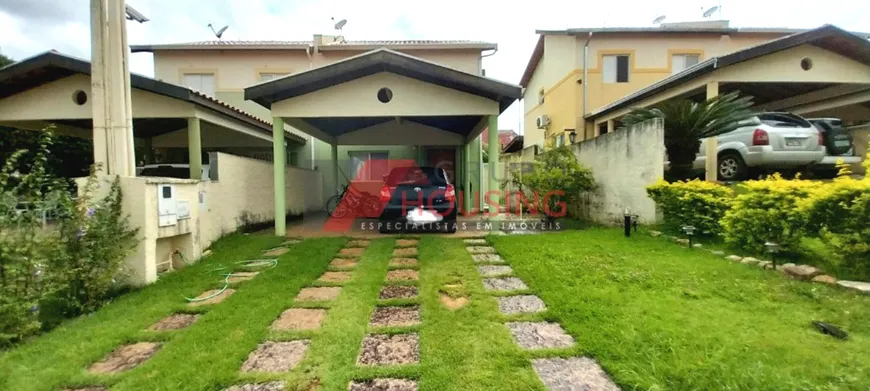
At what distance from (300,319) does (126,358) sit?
1279 mm

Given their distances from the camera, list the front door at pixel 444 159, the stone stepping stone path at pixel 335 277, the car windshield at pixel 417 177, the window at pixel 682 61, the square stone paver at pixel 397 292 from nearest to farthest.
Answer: the square stone paver at pixel 397 292 → the stone stepping stone path at pixel 335 277 → the car windshield at pixel 417 177 → the front door at pixel 444 159 → the window at pixel 682 61

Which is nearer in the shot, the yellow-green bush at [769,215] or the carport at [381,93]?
the yellow-green bush at [769,215]

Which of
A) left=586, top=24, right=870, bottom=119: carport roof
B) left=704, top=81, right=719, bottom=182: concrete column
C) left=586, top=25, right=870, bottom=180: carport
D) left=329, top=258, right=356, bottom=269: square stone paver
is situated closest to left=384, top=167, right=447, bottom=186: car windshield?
left=329, top=258, right=356, bottom=269: square stone paver

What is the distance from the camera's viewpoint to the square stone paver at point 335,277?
4.90 m

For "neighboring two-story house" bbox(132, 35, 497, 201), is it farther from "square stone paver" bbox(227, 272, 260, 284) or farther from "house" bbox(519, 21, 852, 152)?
"square stone paver" bbox(227, 272, 260, 284)

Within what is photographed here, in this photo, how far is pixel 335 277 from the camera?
16.6 feet

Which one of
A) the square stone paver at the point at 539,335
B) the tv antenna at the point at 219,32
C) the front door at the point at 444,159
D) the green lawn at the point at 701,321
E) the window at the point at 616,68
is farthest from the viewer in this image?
the tv antenna at the point at 219,32

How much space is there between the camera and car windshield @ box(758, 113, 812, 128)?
795 cm

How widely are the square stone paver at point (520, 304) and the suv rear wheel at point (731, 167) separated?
707cm

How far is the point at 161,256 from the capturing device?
5352 mm

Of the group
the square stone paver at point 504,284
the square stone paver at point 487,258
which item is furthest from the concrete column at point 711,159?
the square stone paver at point 504,284

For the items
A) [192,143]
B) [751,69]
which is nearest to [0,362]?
[192,143]

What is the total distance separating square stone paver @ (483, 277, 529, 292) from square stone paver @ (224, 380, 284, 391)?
98.8 inches

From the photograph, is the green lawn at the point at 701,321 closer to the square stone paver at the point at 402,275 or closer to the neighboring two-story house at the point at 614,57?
the square stone paver at the point at 402,275
